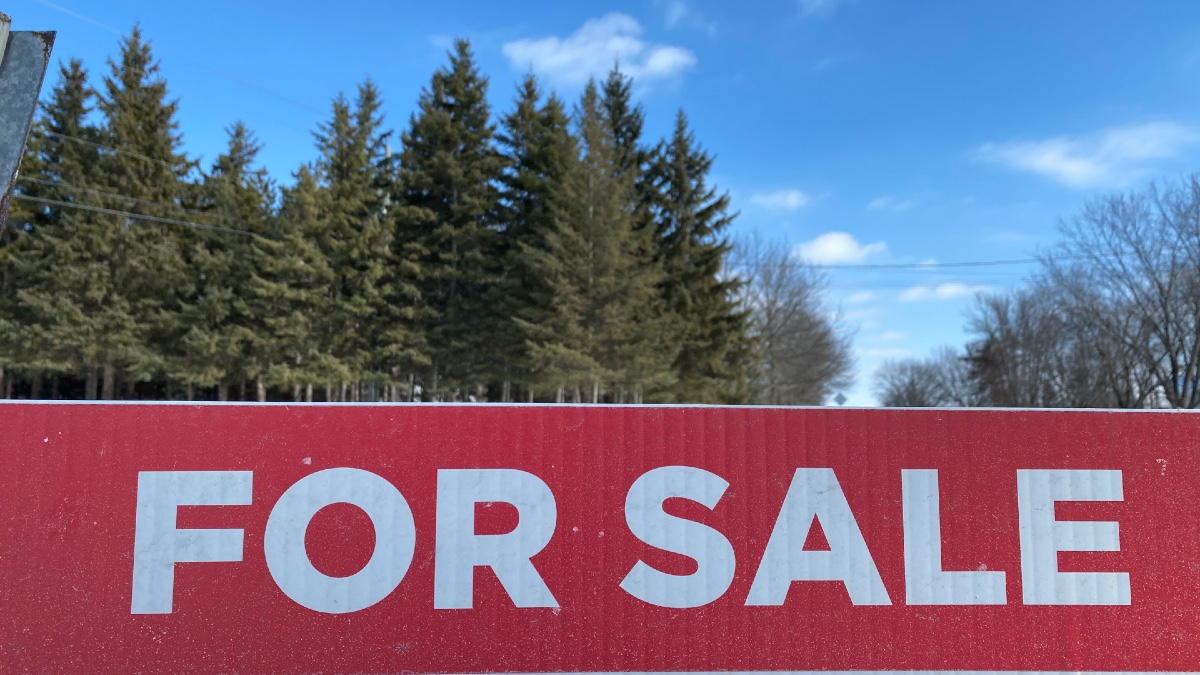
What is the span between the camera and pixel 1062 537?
5.93m

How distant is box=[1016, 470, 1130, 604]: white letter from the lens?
5.84 m

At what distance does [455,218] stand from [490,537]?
26.9 m

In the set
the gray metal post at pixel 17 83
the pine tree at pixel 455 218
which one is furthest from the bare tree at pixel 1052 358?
the gray metal post at pixel 17 83

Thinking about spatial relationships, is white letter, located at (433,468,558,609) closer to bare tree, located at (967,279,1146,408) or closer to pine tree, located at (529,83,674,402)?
pine tree, located at (529,83,674,402)

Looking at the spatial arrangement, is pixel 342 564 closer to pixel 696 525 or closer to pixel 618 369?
pixel 696 525

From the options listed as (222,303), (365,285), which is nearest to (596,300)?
(365,285)

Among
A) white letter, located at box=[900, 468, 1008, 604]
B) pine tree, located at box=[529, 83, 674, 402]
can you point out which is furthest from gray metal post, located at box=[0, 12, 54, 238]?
pine tree, located at box=[529, 83, 674, 402]

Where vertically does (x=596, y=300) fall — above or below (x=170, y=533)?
above

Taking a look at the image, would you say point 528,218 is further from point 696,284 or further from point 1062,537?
point 1062,537

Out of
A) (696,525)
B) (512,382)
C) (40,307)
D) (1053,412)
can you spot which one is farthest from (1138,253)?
(40,307)

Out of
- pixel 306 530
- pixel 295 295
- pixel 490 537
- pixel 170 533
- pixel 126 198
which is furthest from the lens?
pixel 126 198

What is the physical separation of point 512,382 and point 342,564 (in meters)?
24.3

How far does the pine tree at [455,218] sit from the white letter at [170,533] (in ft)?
78.7

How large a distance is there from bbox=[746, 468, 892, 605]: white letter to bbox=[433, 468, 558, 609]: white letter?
1.80 m
